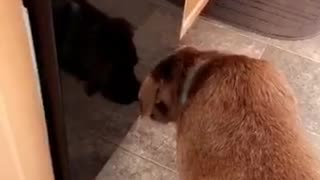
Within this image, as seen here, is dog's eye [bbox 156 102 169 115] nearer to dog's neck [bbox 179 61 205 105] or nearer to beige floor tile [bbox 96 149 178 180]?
dog's neck [bbox 179 61 205 105]

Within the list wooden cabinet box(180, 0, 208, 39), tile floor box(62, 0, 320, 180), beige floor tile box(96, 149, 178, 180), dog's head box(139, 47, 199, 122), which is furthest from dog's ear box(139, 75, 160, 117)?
wooden cabinet box(180, 0, 208, 39)

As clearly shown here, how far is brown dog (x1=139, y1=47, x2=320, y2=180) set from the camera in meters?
1.11

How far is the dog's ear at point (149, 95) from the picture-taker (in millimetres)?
1266

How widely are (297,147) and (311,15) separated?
1.09 metres

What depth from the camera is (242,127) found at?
1.14 metres

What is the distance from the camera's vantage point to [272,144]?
44.2 inches

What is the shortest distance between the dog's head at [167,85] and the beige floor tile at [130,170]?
1.19 ft

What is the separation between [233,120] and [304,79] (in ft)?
2.86

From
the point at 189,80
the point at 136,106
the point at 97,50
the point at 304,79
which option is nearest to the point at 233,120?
the point at 189,80

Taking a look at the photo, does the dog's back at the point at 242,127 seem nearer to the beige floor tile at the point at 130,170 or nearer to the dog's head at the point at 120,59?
the dog's head at the point at 120,59

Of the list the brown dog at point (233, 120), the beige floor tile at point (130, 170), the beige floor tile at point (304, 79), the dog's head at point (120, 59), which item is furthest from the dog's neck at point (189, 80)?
the beige floor tile at point (304, 79)

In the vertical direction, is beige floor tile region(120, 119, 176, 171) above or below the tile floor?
below

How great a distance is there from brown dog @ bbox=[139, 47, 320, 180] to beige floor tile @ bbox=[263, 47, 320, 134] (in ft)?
2.12

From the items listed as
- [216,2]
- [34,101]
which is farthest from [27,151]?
[216,2]
